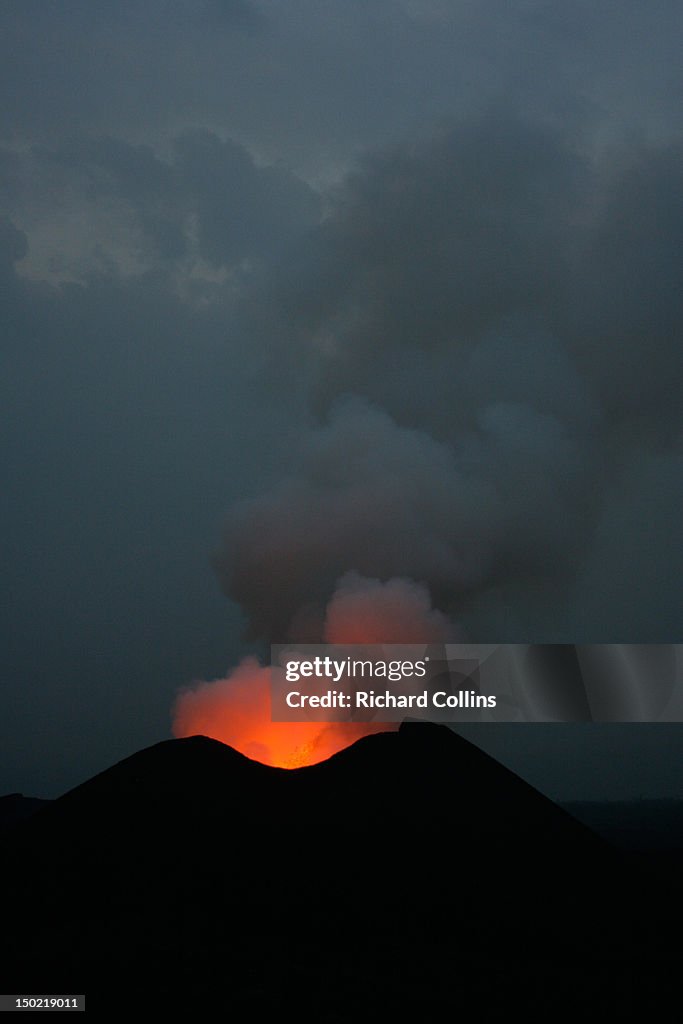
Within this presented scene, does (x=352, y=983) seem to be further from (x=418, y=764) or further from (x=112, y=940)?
(x=418, y=764)

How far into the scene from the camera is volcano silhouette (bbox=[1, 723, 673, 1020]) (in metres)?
45.3

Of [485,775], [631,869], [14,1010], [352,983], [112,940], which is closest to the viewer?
[14,1010]

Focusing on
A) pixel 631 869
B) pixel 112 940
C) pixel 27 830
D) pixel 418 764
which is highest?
pixel 418 764

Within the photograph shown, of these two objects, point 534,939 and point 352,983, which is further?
point 534,939

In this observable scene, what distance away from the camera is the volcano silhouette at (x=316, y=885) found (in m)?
45.3

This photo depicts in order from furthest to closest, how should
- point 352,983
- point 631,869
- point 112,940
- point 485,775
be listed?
point 485,775
point 631,869
point 112,940
point 352,983

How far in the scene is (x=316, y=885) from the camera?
192ft

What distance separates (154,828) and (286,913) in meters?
15.5

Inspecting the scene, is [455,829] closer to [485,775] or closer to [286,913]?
[485,775]

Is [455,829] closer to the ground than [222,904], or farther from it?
farther from it

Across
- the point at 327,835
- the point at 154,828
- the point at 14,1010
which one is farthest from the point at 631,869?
the point at 14,1010

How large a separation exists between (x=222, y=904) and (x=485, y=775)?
98.8 feet

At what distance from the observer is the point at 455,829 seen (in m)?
68.1

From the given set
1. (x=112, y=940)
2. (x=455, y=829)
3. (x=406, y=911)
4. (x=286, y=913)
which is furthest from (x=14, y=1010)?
(x=455, y=829)
